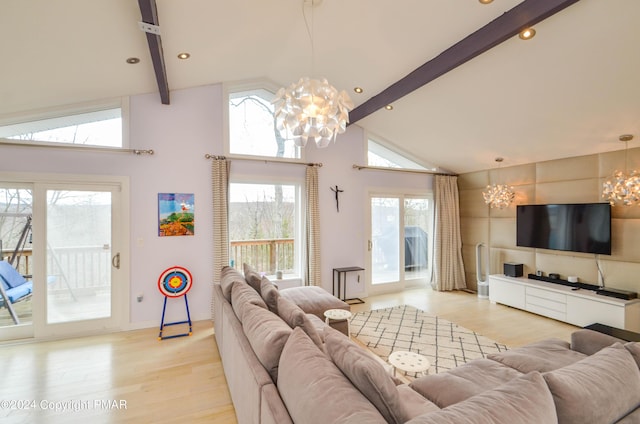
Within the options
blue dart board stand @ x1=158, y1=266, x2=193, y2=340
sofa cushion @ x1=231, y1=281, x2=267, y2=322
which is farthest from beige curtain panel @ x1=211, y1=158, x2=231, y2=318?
sofa cushion @ x1=231, y1=281, x2=267, y2=322

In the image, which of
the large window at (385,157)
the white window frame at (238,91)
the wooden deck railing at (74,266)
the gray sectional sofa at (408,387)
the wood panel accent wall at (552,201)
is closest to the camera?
the gray sectional sofa at (408,387)

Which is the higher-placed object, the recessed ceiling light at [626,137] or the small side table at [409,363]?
the recessed ceiling light at [626,137]

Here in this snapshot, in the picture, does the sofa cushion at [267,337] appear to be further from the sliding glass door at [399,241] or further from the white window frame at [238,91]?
the sliding glass door at [399,241]

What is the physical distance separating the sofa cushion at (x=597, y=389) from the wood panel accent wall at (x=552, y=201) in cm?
370

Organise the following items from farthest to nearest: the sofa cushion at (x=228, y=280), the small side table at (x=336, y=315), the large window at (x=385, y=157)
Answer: the large window at (x=385, y=157) < the small side table at (x=336, y=315) < the sofa cushion at (x=228, y=280)

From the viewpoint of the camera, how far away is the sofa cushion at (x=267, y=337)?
166cm

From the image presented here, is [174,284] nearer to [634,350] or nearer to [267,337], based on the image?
[267,337]

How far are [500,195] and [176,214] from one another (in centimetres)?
534

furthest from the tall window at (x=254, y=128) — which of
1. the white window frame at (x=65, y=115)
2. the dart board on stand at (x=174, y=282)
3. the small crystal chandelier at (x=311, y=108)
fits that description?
the small crystal chandelier at (x=311, y=108)

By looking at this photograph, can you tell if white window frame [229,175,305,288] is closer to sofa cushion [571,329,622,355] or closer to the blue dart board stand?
the blue dart board stand

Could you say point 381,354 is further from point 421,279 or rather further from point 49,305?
point 49,305

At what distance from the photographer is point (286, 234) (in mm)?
5215

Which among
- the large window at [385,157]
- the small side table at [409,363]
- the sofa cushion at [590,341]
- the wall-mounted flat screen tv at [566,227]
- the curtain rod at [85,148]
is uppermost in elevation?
the large window at [385,157]

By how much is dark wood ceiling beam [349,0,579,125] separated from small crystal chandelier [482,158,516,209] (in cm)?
259
